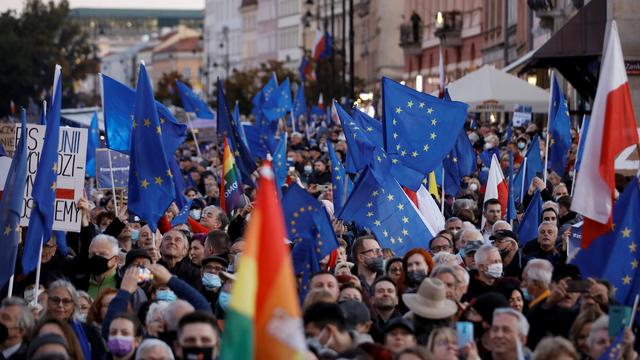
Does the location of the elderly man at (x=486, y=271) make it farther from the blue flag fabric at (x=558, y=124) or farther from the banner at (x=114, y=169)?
the blue flag fabric at (x=558, y=124)

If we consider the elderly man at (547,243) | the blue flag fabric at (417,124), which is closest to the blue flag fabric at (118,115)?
the blue flag fabric at (417,124)

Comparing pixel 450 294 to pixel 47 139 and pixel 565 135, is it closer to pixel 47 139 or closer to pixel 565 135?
pixel 47 139

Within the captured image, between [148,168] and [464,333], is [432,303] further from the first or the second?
[148,168]

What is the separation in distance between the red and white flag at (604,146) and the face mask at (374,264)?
2.01 meters

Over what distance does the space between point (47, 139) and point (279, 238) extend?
5.79 m

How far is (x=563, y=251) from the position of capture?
15219mm

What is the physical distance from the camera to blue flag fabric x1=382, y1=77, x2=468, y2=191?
55.9ft

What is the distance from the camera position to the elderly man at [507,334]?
9.88 metres

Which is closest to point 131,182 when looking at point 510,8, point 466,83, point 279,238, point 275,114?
point 279,238

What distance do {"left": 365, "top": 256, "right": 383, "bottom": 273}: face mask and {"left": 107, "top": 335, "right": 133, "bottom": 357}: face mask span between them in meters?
3.56

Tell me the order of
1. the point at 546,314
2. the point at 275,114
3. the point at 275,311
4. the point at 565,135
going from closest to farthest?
the point at 275,311 < the point at 546,314 < the point at 565,135 < the point at 275,114

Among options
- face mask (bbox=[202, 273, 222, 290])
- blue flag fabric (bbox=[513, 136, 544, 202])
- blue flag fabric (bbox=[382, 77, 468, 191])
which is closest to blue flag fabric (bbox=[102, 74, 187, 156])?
blue flag fabric (bbox=[382, 77, 468, 191])

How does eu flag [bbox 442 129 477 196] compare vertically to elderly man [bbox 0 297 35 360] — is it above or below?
below

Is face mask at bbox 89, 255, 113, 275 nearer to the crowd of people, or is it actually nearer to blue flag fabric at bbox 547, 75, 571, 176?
the crowd of people
